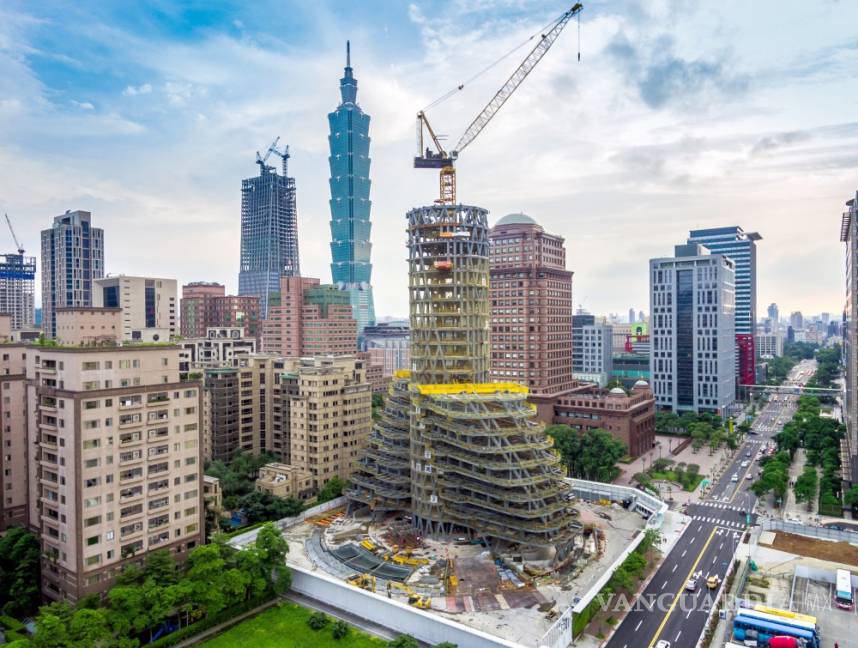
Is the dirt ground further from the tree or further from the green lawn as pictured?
the tree

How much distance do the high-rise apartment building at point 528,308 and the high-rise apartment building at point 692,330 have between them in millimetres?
44319

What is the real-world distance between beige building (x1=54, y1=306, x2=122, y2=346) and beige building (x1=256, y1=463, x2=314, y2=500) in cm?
3821

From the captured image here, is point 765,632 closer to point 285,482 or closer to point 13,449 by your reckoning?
point 285,482

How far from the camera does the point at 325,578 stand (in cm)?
6850

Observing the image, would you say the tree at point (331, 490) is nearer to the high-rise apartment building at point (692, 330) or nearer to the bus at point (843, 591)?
the bus at point (843, 591)

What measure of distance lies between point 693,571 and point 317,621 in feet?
159

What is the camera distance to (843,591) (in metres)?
66.6

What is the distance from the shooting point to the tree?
99500 mm

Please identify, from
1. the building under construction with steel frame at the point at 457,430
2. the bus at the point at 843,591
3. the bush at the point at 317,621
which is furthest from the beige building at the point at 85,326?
the bus at the point at 843,591

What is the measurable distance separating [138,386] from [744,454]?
441 ft

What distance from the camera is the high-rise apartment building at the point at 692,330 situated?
17588 cm

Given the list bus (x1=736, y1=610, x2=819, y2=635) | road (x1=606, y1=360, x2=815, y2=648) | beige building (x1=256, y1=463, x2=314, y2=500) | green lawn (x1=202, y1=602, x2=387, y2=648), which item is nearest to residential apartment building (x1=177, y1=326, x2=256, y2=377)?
beige building (x1=256, y1=463, x2=314, y2=500)

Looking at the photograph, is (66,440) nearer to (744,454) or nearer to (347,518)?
(347,518)

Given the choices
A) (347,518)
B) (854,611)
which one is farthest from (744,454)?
(347,518)
